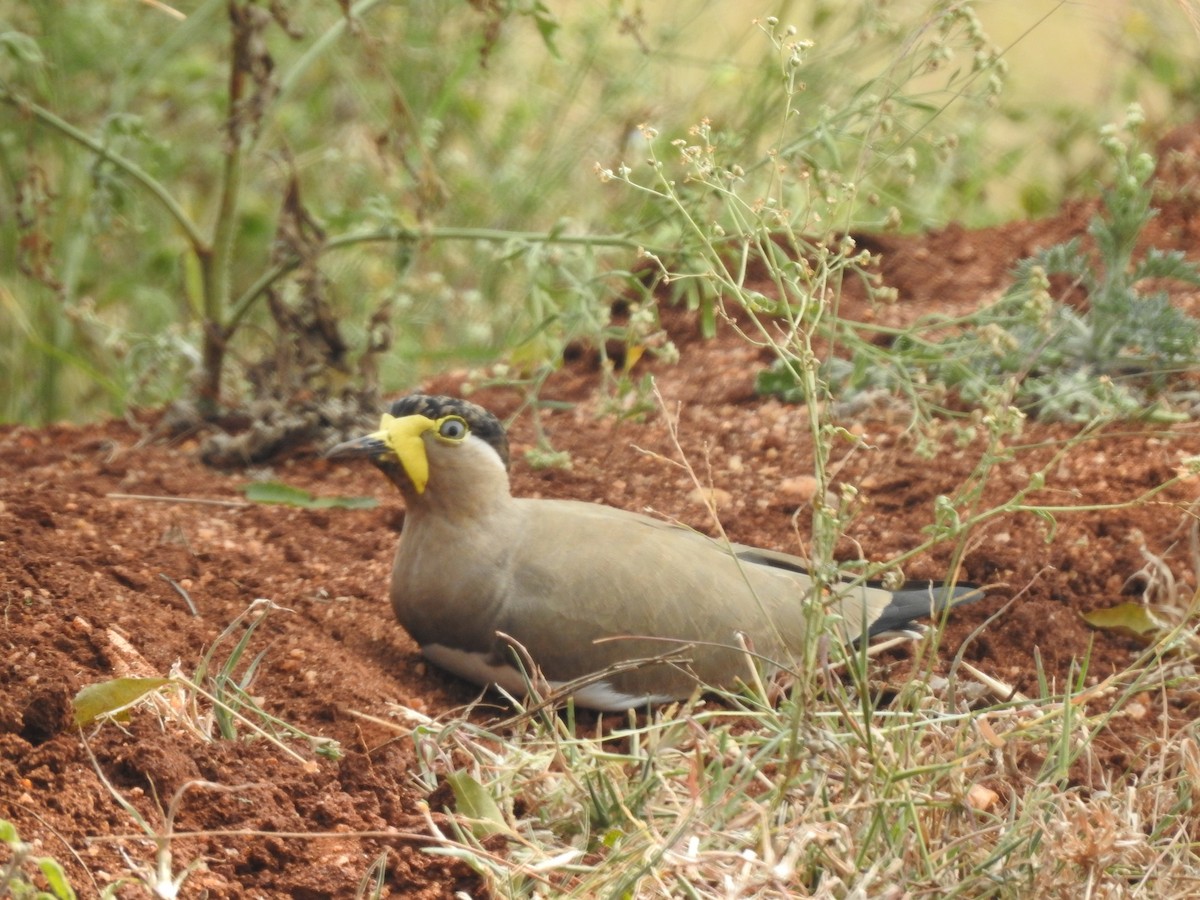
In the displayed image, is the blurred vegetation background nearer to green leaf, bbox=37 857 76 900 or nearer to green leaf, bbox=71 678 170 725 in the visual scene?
green leaf, bbox=71 678 170 725

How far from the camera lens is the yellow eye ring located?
2.90 m

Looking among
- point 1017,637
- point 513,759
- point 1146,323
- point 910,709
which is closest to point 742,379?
point 1146,323

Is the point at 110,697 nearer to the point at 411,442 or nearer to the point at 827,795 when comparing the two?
the point at 411,442

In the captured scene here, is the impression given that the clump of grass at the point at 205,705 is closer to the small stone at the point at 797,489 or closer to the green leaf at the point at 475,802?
the green leaf at the point at 475,802

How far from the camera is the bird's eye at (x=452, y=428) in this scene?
290 cm

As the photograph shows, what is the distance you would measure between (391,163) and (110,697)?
380 cm

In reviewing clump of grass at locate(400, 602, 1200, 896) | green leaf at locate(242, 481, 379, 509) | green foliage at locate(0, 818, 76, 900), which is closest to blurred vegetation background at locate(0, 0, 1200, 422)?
green leaf at locate(242, 481, 379, 509)


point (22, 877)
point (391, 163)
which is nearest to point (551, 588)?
point (22, 877)

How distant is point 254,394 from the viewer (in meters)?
4.08

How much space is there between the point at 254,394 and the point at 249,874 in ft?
7.19

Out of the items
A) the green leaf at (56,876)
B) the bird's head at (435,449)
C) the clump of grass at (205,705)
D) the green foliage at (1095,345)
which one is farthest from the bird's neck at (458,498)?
the green leaf at (56,876)

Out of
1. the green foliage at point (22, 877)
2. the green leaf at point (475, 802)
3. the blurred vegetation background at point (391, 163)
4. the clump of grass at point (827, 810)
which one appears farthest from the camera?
the blurred vegetation background at point (391, 163)

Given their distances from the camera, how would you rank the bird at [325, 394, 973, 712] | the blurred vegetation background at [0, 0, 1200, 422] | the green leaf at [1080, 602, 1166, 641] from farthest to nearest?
the blurred vegetation background at [0, 0, 1200, 422], the green leaf at [1080, 602, 1166, 641], the bird at [325, 394, 973, 712]

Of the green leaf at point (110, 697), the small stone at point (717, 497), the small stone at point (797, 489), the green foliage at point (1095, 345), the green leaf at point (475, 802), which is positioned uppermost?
the green foliage at point (1095, 345)
